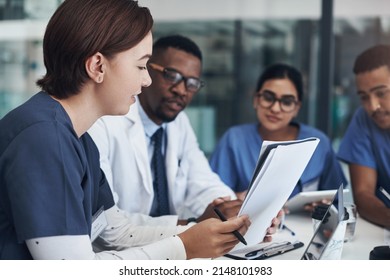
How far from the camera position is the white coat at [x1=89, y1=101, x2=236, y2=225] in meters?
1.80

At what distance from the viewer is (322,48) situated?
3145 millimetres

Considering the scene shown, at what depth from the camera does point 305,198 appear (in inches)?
68.4

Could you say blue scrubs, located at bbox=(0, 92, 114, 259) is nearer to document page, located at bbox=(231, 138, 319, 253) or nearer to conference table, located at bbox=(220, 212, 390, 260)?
document page, located at bbox=(231, 138, 319, 253)

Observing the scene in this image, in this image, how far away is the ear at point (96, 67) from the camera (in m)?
1.11

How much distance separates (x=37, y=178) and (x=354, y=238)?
997 mm

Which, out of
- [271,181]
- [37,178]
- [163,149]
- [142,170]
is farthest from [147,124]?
[37,178]

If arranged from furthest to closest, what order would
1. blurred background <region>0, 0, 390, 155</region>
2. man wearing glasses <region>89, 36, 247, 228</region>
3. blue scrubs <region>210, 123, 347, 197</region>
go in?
blurred background <region>0, 0, 390, 155</region> → blue scrubs <region>210, 123, 347, 197</region> → man wearing glasses <region>89, 36, 247, 228</region>

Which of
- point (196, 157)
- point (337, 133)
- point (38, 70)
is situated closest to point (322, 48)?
point (337, 133)

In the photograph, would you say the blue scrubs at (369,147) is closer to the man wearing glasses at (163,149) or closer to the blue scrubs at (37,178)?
the man wearing glasses at (163,149)

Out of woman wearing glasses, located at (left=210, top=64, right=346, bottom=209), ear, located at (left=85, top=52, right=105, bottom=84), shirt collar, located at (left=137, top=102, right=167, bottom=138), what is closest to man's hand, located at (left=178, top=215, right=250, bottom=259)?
ear, located at (left=85, top=52, right=105, bottom=84)

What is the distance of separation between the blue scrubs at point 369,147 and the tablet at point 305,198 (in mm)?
339

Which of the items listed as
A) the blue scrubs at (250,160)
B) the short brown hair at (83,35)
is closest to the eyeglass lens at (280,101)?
the blue scrubs at (250,160)

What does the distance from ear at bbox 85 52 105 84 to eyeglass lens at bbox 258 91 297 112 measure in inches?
44.9

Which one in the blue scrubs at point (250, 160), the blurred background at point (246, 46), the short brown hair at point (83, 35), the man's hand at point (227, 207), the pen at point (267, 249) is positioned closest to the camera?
the short brown hair at point (83, 35)
